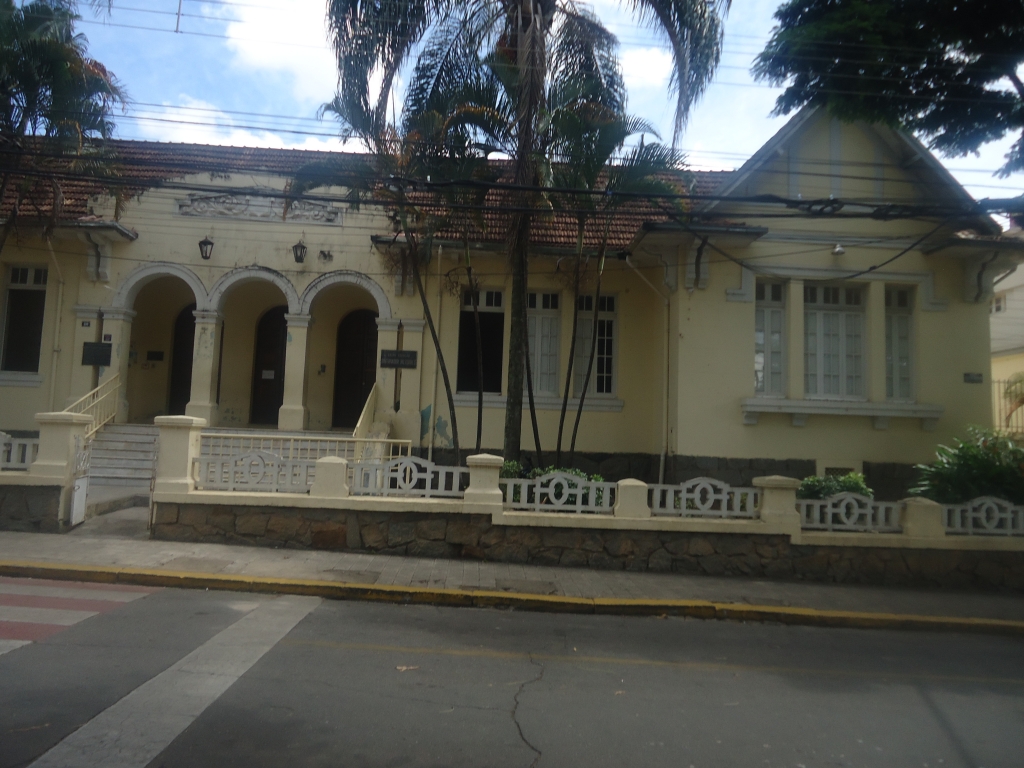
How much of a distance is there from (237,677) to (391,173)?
25.6ft

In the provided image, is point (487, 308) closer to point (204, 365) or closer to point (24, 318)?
point (204, 365)

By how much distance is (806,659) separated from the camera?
627cm

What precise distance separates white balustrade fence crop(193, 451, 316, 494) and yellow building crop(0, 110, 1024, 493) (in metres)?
4.01

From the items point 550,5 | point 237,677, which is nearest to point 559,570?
point 237,677

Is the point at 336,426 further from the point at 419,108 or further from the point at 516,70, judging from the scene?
the point at 516,70

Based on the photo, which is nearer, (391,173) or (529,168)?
(529,168)

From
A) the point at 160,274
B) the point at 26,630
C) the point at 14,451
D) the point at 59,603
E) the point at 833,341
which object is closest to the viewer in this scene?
the point at 26,630

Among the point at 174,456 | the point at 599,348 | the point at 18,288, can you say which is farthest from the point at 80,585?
the point at 599,348

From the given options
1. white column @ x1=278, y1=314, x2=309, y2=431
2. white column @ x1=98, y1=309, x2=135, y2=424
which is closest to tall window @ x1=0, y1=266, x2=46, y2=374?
white column @ x1=98, y1=309, x2=135, y2=424

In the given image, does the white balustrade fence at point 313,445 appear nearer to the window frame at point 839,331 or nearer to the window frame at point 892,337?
the window frame at point 839,331

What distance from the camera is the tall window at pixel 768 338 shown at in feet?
41.0

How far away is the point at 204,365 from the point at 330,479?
622 cm

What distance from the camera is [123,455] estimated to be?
12500mm

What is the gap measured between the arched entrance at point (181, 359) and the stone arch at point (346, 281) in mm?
3433
